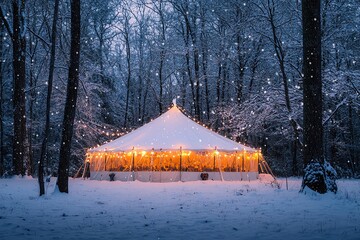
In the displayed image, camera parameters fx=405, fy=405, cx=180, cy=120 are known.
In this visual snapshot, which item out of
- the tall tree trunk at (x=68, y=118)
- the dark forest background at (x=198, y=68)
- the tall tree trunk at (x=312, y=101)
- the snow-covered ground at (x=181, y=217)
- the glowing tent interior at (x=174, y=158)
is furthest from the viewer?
the dark forest background at (x=198, y=68)

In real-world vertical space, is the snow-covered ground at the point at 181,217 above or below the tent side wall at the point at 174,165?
below

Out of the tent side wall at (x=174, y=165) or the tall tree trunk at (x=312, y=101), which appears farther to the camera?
the tent side wall at (x=174, y=165)

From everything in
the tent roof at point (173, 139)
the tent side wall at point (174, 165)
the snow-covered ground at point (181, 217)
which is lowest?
the snow-covered ground at point (181, 217)

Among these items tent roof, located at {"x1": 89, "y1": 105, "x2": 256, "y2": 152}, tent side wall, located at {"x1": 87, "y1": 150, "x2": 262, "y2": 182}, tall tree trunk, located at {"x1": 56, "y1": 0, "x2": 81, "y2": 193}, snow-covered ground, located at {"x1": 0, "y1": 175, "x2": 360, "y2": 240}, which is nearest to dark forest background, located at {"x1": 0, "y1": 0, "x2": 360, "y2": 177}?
tent roof, located at {"x1": 89, "y1": 105, "x2": 256, "y2": 152}

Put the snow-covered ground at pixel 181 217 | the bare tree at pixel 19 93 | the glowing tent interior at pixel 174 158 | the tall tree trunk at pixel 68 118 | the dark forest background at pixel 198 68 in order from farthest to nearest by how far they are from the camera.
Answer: the dark forest background at pixel 198 68 → the glowing tent interior at pixel 174 158 → the bare tree at pixel 19 93 → the tall tree trunk at pixel 68 118 → the snow-covered ground at pixel 181 217

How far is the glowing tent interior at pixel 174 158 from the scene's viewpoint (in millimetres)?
18250

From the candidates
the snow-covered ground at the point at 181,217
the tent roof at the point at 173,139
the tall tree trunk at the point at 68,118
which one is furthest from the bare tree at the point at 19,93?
the snow-covered ground at the point at 181,217

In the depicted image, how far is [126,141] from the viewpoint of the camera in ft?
64.0

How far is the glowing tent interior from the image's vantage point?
18250mm

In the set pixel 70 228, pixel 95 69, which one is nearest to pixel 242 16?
pixel 95 69

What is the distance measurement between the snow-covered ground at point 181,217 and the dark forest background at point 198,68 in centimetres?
933

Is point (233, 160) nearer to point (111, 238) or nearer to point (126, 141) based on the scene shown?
point (126, 141)

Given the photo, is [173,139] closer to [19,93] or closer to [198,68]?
[19,93]

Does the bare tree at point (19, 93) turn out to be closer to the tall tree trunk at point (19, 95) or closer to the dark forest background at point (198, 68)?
the tall tree trunk at point (19, 95)
